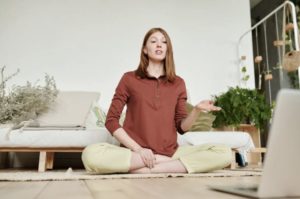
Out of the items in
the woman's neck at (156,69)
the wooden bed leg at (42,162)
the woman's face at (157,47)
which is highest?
the woman's face at (157,47)

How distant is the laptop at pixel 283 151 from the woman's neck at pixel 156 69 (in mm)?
1268

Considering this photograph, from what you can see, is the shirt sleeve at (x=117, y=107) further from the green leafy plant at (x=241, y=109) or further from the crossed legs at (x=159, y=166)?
the green leafy plant at (x=241, y=109)

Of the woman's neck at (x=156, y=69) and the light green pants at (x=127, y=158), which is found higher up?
the woman's neck at (x=156, y=69)

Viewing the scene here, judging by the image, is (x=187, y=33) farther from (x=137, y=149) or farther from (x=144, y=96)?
(x=137, y=149)

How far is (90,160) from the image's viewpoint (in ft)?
5.17

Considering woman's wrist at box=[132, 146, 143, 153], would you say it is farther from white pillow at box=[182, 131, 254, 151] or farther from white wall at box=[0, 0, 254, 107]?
white wall at box=[0, 0, 254, 107]

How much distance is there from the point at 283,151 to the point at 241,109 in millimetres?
2095

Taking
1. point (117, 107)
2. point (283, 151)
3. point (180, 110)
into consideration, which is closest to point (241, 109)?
point (180, 110)

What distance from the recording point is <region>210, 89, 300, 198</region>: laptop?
0.55m

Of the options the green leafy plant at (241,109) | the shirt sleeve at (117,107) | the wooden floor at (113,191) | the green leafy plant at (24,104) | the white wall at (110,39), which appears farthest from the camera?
the white wall at (110,39)

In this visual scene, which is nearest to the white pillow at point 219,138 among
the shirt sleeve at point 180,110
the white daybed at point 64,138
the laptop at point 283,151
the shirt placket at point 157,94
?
the white daybed at point 64,138

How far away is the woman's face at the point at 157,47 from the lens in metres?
1.80

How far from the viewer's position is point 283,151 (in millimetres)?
572

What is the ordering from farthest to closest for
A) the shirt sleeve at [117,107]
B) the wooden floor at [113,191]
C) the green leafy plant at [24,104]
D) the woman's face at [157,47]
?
the green leafy plant at [24,104], the woman's face at [157,47], the shirt sleeve at [117,107], the wooden floor at [113,191]
